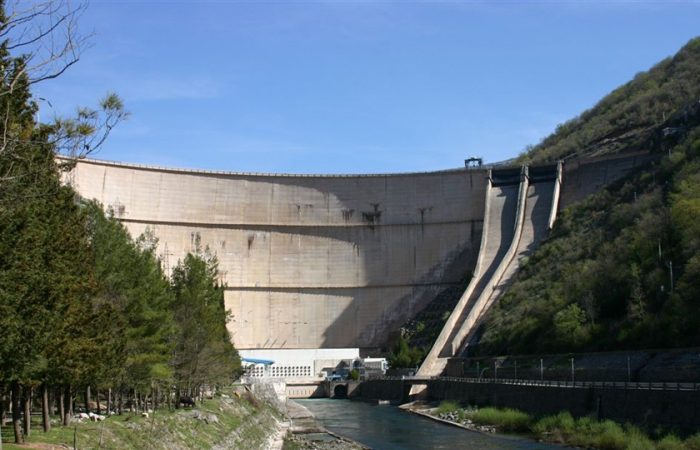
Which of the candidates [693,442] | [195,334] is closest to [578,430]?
[693,442]

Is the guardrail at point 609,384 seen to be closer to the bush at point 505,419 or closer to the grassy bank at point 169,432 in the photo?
the bush at point 505,419

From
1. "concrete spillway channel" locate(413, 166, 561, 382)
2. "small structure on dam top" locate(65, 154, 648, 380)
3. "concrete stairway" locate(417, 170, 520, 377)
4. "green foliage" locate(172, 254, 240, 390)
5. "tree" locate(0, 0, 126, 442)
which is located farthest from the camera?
"small structure on dam top" locate(65, 154, 648, 380)

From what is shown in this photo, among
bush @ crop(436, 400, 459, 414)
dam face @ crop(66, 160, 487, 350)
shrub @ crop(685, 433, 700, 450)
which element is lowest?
bush @ crop(436, 400, 459, 414)

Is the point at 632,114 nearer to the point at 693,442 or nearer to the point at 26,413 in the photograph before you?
the point at 693,442

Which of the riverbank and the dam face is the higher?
the dam face

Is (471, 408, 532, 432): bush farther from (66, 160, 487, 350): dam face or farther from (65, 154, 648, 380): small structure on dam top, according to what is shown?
(66, 160, 487, 350): dam face

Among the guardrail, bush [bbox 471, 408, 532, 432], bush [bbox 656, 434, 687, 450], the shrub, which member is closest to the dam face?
the guardrail

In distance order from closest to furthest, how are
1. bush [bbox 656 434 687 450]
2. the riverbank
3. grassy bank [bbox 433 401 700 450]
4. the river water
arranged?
1. bush [bbox 656 434 687 450]
2. grassy bank [bbox 433 401 700 450]
3. the river water
4. the riverbank

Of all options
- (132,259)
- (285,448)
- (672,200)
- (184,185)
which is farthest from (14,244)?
(184,185)

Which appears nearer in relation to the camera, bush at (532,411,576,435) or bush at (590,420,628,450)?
bush at (590,420,628,450)
